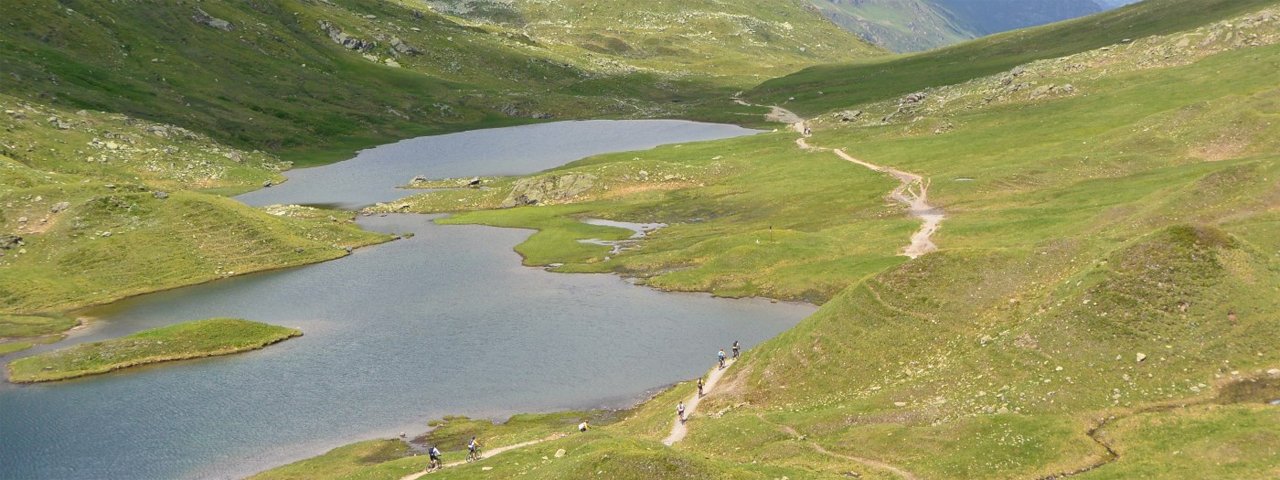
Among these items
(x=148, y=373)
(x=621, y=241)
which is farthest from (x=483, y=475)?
(x=621, y=241)

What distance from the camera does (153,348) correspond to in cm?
9400

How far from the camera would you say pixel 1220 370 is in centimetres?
4878

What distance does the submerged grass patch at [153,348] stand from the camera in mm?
88875

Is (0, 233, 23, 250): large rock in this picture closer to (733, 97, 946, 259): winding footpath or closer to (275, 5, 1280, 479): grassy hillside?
(275, 5, 1280, 479): grassy hillside

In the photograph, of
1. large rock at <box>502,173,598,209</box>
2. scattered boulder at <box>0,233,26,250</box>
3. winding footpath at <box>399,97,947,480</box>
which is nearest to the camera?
winding footpath at <box>399,97,947,480</box>

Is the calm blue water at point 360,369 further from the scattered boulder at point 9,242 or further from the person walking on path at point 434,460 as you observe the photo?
the scattered boulder at point 9,242

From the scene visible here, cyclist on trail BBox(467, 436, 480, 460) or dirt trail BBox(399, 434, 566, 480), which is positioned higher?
cyclist on trail BBox(467, 436, 480, 460)

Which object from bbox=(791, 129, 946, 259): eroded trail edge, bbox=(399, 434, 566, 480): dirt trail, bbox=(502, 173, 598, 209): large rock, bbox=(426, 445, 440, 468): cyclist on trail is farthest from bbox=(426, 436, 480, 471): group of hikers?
bbox=(502, 173, 598, 209): large rock

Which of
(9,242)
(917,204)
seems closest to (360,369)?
(9,242)

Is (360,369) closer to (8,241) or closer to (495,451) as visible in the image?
(495,451)

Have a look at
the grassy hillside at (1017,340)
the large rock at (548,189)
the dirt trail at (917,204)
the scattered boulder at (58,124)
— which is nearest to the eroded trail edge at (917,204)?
the dirt trail at (917,204)

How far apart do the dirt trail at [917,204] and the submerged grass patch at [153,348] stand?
2709 inches

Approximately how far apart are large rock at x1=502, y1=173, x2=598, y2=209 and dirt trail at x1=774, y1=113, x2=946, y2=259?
4879cm

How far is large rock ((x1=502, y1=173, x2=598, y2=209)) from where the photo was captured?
17362 cm
